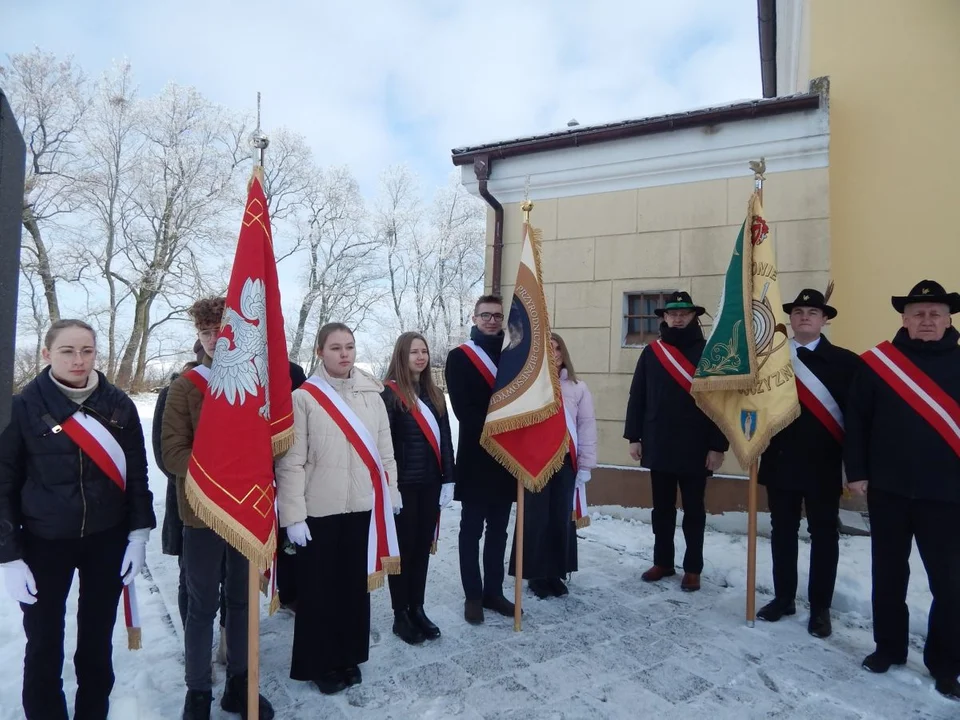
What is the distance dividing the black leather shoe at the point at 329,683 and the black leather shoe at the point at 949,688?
3087 millimetres

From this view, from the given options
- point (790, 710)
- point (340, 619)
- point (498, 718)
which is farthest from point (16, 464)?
point (790, 710)

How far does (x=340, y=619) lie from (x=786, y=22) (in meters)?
9.37

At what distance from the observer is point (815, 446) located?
3887 millimetres

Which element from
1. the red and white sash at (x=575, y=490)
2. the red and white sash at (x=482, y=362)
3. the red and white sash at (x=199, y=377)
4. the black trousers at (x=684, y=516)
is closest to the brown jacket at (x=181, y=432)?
the red and white sash at (x=199, y=377)

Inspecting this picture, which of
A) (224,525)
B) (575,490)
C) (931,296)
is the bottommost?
(575,490)

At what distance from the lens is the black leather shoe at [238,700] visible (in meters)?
2.84

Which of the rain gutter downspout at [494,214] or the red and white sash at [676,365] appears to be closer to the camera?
the red and white sash at [676,365]

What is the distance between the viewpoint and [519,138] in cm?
675

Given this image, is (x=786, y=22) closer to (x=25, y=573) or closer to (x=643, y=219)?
(x=643, y=219)

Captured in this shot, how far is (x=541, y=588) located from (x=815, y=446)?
212cm

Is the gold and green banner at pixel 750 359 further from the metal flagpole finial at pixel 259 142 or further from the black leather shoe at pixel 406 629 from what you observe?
the metal flagpole finial at pixel 259 142

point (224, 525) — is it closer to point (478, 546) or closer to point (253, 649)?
point (253, 649)

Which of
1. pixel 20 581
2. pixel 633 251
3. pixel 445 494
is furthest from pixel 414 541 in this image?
pixel 633 251

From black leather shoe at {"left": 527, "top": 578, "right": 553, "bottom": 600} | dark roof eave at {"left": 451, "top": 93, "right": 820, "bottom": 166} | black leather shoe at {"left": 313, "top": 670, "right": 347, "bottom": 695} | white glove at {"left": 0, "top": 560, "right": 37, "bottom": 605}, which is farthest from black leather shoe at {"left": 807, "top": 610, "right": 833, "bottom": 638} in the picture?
dark roof eave at {"left": 451, "top": 93, "right": 820, "bottom": 166}
